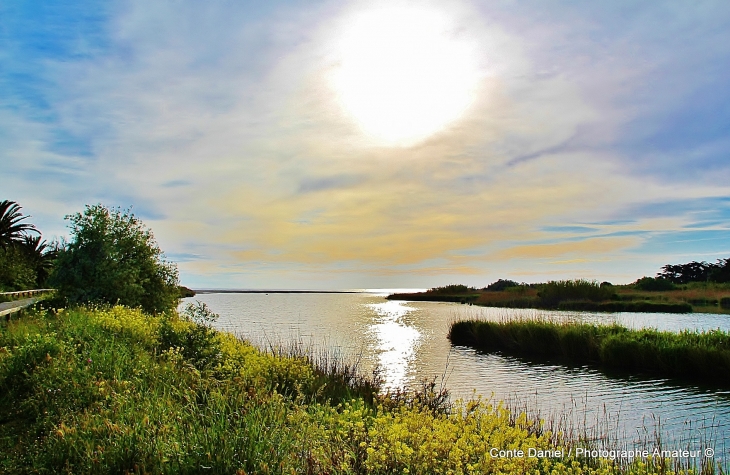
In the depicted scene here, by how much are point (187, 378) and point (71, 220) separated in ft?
60.4

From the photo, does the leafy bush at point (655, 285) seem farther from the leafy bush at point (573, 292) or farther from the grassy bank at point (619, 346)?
the grassy bank at point (619, 346)

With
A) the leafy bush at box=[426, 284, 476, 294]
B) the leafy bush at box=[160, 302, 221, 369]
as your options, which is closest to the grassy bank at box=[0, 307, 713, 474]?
the leafy bush at box=[160, 302, 221, 369]

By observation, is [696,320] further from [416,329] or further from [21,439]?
[21,439]

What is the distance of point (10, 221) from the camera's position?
154ft

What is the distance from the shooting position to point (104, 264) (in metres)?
23.0

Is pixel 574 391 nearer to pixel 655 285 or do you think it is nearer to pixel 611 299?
pixel 611 299

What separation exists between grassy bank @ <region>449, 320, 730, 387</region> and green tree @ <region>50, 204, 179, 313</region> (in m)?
19.8

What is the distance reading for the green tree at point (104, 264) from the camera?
23.0m

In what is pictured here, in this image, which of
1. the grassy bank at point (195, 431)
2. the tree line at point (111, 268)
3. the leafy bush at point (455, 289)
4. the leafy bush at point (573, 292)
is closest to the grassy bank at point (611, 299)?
the leafy bush at point (573, 292)

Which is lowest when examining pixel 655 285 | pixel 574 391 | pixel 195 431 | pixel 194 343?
pixel 574 391

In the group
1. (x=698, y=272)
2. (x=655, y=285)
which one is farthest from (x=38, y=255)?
(x=698, y=272)

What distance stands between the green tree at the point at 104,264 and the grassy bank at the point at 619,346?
65.1 ft

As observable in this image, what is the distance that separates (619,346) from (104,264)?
79.8ft

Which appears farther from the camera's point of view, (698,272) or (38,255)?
(698,272)
